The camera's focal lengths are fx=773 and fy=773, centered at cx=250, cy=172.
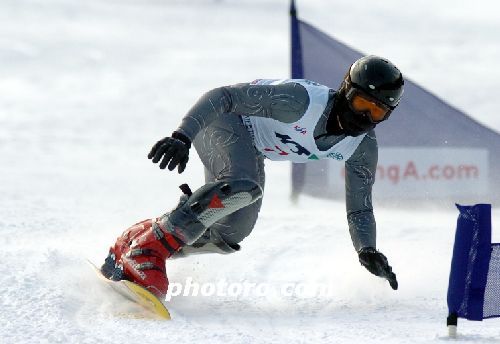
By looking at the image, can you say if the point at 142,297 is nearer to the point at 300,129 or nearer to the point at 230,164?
the point at 230,164

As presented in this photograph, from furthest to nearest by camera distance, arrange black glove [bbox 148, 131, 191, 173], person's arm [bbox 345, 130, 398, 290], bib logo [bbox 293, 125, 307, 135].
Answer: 1. person's arm [bbox 345, 130, 398, 290]
2. bib logo [bbox 293, 125, 307, 135]
3. black glove [bbox 148, 131, 191, 173]

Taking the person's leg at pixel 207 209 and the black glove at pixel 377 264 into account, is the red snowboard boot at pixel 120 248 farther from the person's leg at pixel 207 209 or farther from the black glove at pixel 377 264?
the black glove at pixel 377 264

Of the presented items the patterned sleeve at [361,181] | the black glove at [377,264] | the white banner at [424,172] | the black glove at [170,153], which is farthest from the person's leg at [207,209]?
the white banner at [424,172]

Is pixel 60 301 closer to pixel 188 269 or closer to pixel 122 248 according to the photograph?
pixel 122 248

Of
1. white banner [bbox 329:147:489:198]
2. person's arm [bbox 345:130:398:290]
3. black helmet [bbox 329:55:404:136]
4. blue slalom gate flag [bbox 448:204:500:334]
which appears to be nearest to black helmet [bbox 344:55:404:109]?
black helmet [bbox 329:55:404:136]

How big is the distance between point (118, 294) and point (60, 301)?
319 mm

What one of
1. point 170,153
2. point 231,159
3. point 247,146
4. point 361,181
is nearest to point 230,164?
point 231,159

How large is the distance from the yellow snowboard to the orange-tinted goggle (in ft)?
4.25

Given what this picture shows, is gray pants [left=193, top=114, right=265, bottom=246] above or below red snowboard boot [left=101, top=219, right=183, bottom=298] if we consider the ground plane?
above

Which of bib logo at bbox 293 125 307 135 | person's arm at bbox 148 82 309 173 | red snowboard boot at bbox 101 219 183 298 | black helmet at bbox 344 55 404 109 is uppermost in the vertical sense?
black helmet at bbox 344 55 404 109

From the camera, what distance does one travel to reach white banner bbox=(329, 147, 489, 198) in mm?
8203

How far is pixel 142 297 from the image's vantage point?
3439mm

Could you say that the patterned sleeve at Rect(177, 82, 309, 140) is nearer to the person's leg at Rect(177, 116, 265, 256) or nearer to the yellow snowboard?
the person's leg at Rect(177, 116, 265, 256)

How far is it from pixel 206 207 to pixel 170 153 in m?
0.38
